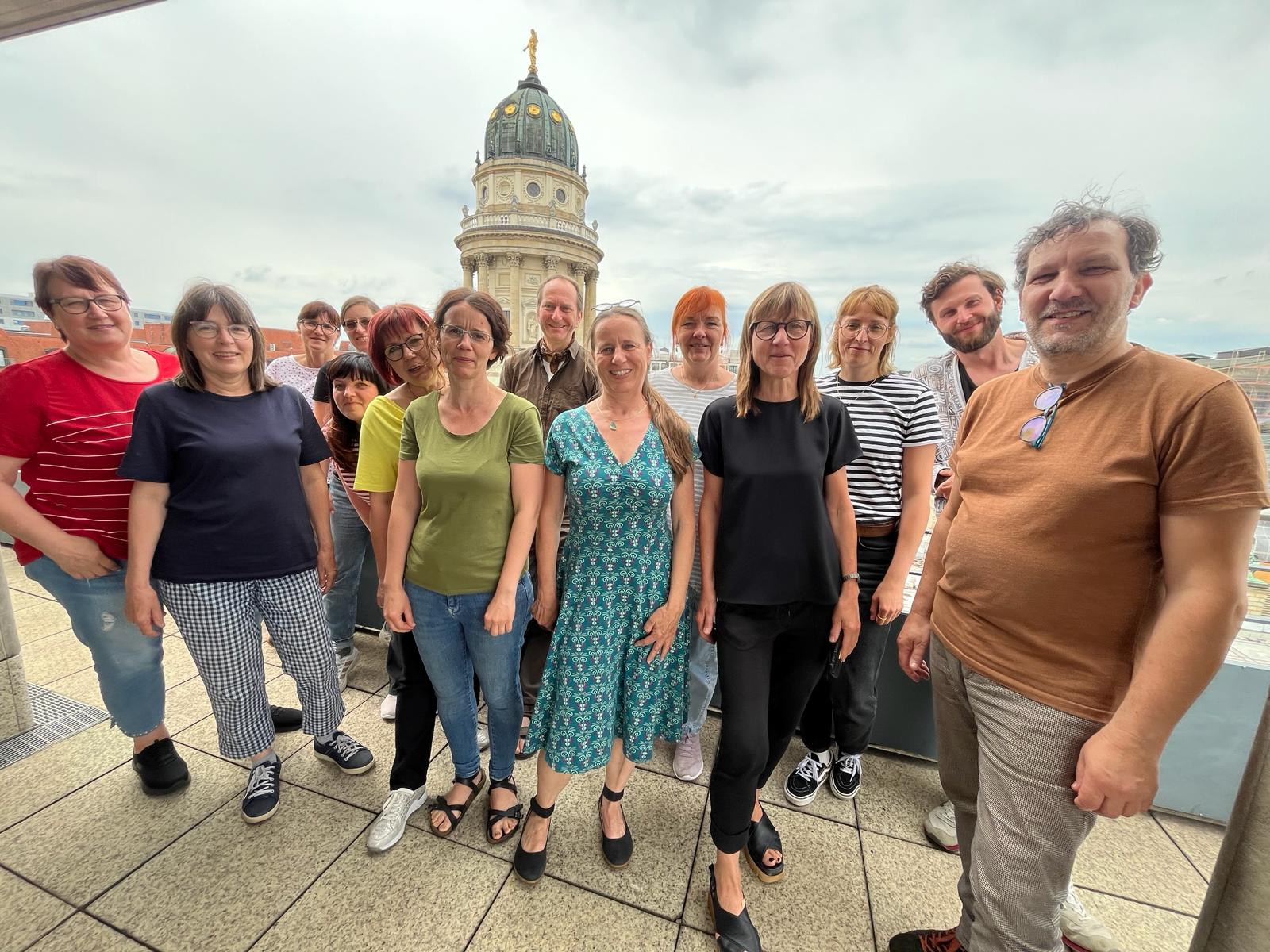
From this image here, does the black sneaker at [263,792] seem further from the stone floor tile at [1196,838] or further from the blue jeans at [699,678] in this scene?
the stone floor tile at [1196,838]

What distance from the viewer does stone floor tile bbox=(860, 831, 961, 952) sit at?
5.40 feet

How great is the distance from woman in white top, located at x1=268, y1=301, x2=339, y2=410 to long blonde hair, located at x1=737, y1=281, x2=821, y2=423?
2919 mm

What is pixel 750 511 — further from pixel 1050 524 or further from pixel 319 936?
pixel 319 936

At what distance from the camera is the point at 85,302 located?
1.66 meters

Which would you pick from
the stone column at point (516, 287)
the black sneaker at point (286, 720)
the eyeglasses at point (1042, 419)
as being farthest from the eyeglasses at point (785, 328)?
the stone column at point (516, 287)

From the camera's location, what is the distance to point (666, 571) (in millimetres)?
1672

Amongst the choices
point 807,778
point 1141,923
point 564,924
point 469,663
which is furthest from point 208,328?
point 1141,923

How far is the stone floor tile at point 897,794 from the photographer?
6.58 feet

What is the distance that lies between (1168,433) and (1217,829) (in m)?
2.38

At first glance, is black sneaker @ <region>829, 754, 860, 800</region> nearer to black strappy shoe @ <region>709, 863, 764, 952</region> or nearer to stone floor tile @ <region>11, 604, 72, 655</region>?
black strappy shoe @ <region>709, 863, 764, 952</region>

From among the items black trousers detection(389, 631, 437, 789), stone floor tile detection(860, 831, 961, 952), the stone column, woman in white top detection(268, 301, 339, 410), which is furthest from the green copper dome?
stone floor tile detection(860, 831, 961, 952)

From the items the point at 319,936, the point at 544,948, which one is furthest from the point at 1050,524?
the point at 319,936

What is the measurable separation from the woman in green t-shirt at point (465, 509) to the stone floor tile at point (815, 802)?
1.35 meters

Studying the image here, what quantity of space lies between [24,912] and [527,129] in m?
38.7
